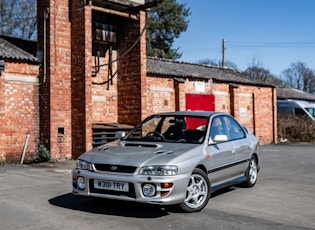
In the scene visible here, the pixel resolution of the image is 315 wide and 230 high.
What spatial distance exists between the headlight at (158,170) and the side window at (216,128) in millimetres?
1524

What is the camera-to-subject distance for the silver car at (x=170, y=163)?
569cm

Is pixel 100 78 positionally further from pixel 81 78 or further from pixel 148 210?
pixel 148 210

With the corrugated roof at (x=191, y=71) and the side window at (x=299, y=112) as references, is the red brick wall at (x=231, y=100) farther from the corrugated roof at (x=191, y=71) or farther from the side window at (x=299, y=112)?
the side window at (x=299, y=112)

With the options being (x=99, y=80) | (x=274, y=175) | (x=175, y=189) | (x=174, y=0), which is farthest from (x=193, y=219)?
(x=174, y=0)

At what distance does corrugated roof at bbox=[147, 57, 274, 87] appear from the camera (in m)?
18.8

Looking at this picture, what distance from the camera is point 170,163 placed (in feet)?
18.9

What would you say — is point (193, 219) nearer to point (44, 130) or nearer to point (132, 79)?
point (44, 130)

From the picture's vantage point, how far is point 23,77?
13.5 m

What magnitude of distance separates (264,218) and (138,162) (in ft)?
6.66

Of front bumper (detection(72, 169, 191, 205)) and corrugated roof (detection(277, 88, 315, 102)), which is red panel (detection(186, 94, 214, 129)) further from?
corrugated roof (detection(277, 88, 315, 102))

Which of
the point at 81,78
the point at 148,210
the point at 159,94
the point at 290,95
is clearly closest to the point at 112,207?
the point at 148,210

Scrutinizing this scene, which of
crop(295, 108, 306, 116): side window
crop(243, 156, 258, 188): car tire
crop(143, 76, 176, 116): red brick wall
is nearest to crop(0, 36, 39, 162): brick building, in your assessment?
crop(143, 76, 176, 116): red brick wall

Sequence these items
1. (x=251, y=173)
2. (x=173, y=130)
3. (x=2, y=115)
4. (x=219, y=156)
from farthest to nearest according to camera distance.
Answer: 1. (x=2, y=115)
2. (x=251, y=173)
3. (x=173, y=130)
4. (x=219, y=156)

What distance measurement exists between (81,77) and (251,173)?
25.5 ft
